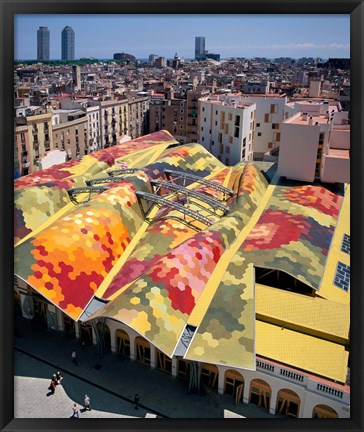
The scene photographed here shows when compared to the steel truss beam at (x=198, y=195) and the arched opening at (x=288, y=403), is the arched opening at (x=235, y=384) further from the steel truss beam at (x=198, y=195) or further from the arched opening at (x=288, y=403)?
the steel truss beam at (x=198, y=195)

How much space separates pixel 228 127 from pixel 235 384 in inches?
1390

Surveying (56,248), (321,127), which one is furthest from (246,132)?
(56,248)

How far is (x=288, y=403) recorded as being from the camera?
19703 mm

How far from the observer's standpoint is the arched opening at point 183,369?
2197cm

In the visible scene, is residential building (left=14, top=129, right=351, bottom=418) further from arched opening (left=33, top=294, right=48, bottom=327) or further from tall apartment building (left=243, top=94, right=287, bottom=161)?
tall apartment building (left=243, top=94, right=287, bottom=161)

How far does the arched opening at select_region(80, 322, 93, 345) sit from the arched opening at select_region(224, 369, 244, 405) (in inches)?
323

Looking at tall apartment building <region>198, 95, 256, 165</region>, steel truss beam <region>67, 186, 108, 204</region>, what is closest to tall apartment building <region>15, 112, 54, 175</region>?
steel truss beam <region>67, 186, 108, 204</region>

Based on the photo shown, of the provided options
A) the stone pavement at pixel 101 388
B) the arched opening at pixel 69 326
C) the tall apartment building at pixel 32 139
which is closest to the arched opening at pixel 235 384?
the stone pavement at pixel 101 388

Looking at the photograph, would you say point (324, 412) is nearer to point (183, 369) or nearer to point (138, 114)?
point (183, 369)

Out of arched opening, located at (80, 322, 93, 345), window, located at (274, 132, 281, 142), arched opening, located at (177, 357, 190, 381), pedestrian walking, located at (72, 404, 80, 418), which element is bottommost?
pedestrian walking, located at (72, 404, 80, 418)

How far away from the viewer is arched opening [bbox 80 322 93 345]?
24.5 metres

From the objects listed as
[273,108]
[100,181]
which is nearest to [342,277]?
[100,181]
